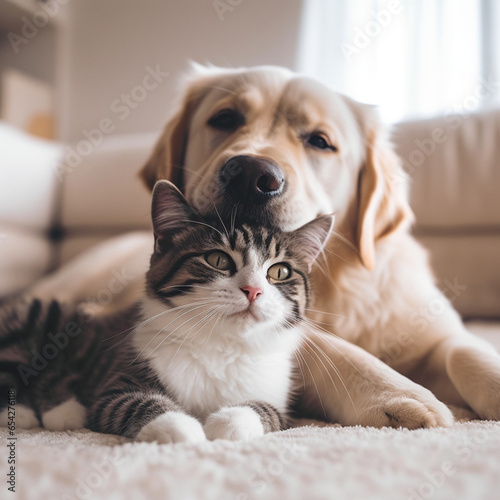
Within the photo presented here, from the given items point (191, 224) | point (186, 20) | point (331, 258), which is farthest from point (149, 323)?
point (186, 20)

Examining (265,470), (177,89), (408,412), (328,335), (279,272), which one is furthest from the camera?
(177,89)

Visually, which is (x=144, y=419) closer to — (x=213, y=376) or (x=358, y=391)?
(x=213, y=376)

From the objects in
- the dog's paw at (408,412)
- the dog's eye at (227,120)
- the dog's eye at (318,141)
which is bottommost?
the dog's paw at (408,412)

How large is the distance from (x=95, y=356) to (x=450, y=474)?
674mm

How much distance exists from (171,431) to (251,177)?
0.39 meters

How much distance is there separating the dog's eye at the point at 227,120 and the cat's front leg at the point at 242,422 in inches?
22.2

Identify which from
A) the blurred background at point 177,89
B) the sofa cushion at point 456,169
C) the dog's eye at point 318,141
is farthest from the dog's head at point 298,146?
the sofa cushion at point 456,169

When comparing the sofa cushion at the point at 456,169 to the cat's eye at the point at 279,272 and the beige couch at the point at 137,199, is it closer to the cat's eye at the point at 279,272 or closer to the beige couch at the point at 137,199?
Answer: the beige couch at the point at 137,199

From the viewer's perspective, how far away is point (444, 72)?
4.37 ft

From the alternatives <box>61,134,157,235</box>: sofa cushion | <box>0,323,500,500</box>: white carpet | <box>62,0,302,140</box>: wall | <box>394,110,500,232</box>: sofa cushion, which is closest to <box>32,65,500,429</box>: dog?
<box>0,323,500,500</box>: white carpet

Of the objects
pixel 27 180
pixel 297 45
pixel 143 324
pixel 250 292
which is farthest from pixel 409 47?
pixel 27 180

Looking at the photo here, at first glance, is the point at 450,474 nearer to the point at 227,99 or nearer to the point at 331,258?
the point at 331,258

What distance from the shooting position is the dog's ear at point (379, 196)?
994 mm

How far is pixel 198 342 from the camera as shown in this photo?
2.51 ft
